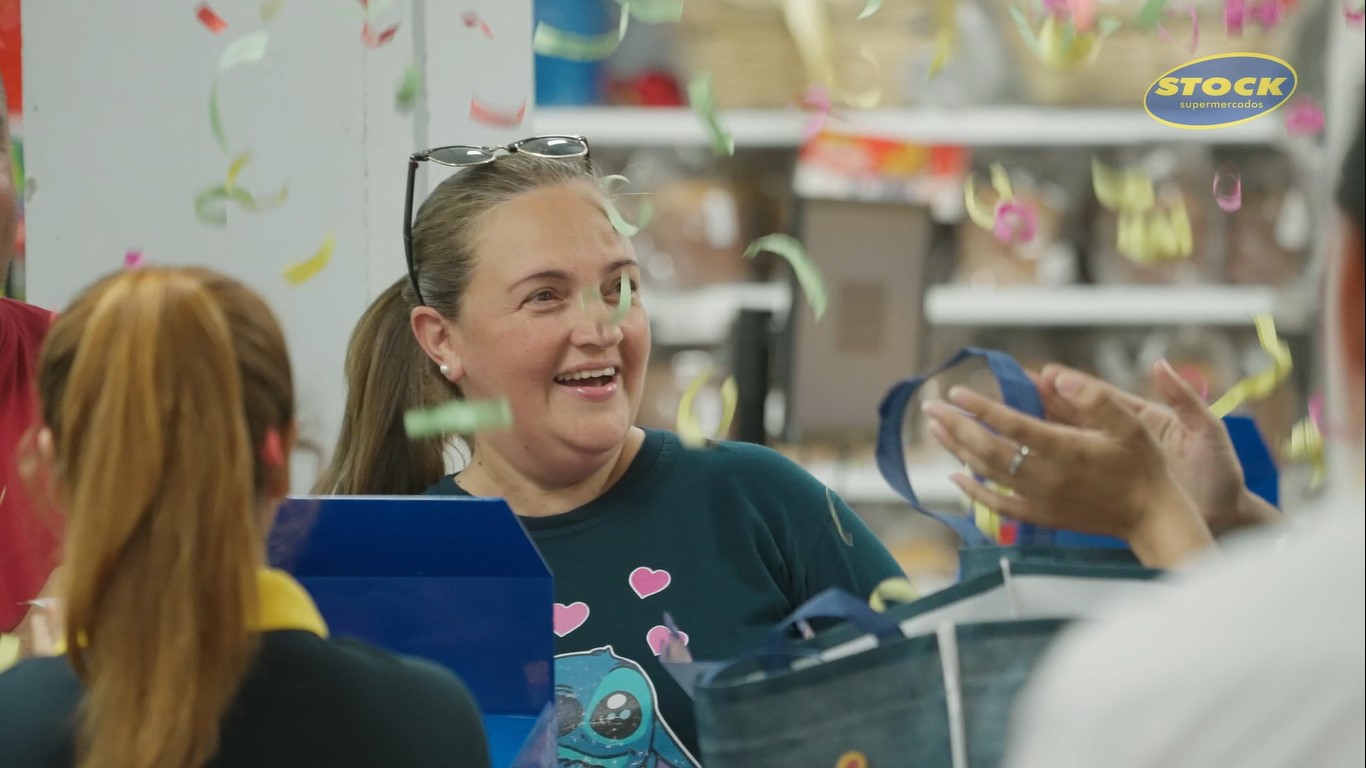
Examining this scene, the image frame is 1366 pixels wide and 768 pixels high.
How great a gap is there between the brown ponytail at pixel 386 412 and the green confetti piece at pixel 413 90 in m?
0.44

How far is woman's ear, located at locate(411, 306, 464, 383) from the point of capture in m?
1.90

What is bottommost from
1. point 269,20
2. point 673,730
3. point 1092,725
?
point 673,730

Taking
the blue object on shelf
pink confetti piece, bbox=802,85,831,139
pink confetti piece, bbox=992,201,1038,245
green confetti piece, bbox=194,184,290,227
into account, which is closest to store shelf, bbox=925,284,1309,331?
pink confetti piece, bbox=992,201,1038,245

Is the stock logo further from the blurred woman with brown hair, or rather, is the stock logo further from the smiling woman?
the blurred woman with brown hair

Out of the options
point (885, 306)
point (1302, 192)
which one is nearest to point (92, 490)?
point (885, 306)

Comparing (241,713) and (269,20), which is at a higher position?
(269,20)

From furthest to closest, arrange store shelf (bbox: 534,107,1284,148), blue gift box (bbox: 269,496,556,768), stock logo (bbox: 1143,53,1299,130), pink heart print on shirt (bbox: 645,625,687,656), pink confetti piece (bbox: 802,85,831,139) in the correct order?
store shelf (bbox: 534,107,1284,148) < pink confetti piece (bbox: 802,85,831,139) < pink heart print on shirt (bbox: 645,625,687,656) < stock logo (bbox: 1143,53,1299,130) < blue gift box (bbox: 269,496,556,768)

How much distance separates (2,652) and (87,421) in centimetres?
55

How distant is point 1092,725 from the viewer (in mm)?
571

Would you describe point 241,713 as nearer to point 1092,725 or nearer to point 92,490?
point 92,490

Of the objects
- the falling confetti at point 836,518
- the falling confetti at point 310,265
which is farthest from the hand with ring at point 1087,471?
the falling confetti at point 310,265

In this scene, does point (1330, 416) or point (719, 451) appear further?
point (719, 451)

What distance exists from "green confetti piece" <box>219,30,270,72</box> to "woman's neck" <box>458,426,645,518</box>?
830 millimetres

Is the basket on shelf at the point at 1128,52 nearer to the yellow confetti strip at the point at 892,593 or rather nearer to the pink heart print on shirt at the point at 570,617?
the yellow confetti strip at the point at 892,593
